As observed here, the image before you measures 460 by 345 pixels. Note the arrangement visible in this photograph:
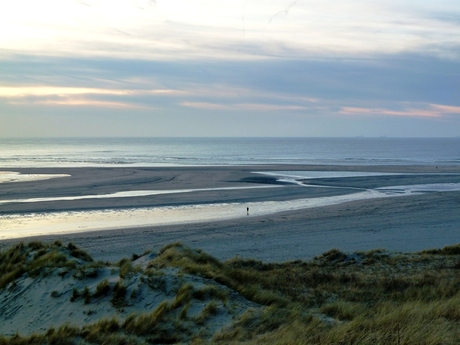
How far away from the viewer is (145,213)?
3003cm

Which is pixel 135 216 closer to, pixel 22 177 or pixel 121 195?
pixel 121 195

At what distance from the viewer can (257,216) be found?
28.8 metres

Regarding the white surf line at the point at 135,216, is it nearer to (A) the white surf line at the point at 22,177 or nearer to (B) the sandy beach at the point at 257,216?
(B) the sandy beach at the point at 257,216

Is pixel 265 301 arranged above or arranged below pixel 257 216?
above

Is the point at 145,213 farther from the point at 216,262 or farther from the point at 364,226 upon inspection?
the point at 216,262

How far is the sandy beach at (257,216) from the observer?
67.5ft

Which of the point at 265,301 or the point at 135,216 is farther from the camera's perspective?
the point at 135,216

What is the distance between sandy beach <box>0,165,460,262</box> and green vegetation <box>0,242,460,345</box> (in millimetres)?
5274

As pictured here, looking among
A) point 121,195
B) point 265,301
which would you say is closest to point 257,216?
point 121,195

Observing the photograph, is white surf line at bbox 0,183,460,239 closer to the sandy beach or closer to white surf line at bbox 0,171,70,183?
the sandy beach

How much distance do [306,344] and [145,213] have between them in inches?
954

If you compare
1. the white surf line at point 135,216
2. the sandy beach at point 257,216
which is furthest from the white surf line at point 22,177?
the white surf line at point 135,216

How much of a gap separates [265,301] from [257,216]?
746 inches

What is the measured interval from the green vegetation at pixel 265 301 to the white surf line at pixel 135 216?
12002 mm
